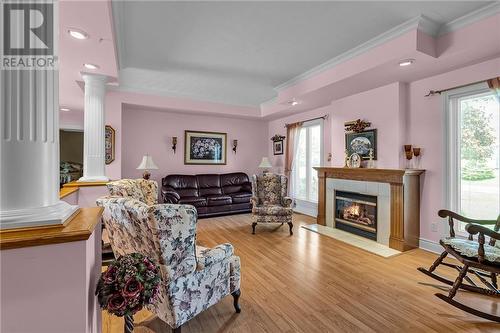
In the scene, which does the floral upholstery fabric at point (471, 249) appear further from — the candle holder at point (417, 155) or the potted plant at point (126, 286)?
the potted plant at point (126, 286)

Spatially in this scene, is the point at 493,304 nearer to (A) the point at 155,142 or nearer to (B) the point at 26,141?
(B) the point at 26,141

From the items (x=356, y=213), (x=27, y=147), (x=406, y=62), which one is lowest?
(x=356, y=213)

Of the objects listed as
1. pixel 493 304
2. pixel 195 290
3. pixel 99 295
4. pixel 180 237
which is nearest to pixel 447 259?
pixel 493 304

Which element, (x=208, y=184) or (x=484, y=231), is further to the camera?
(x=208, y=184)

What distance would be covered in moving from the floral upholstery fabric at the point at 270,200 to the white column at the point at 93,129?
2.56 m

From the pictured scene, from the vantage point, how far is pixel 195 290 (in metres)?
1.82

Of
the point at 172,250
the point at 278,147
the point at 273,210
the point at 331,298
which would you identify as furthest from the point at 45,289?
the point at 278,147

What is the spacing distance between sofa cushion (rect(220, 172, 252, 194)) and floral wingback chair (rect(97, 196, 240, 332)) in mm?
4315

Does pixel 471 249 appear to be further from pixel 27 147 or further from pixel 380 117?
pixel 27 147

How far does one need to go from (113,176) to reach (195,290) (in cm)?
394

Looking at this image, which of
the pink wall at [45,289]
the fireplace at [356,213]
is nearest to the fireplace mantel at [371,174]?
the fireplace at [356,213]

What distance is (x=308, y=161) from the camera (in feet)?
19.6

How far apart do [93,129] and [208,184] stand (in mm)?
2988

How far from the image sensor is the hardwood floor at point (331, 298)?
1.95 m
